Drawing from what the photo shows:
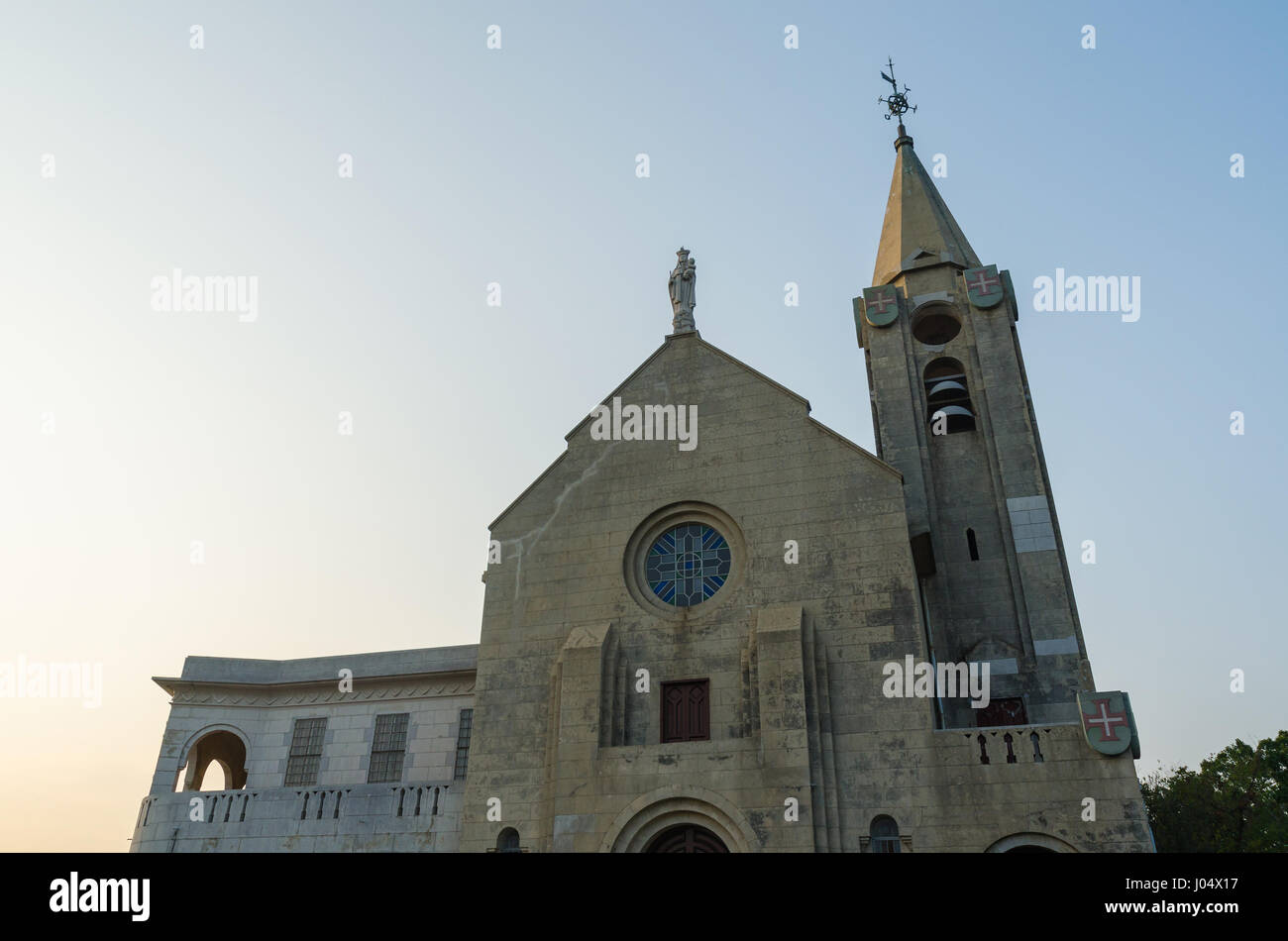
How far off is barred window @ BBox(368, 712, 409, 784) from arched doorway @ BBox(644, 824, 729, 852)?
842cm

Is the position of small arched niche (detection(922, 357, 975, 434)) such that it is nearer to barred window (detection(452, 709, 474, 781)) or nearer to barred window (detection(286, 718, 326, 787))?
barred window (detection(452, 709, 474, 781))

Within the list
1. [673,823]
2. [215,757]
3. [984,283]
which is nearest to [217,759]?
[215,757]

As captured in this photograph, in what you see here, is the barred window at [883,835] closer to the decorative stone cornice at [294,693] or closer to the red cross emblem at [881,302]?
the decorative stone cornice at [294,693]

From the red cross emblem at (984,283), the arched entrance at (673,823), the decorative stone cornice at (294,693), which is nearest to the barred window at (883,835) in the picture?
→ the arched entrance at (673,823)

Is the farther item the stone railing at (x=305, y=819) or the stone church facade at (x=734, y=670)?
the stone railing at (x=305, y=819)

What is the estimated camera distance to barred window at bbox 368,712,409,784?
2541cm

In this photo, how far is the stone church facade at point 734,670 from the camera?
62.3ft

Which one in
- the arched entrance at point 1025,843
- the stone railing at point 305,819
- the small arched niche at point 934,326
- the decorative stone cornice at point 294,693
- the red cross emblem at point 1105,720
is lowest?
the arched entrance at point 1025,843

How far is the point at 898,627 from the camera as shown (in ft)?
66.7

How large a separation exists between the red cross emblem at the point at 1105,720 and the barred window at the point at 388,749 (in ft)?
55.3

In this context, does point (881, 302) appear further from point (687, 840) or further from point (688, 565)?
point (687, 840)

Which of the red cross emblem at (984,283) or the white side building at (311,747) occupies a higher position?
the red cross emblem at (984,283)

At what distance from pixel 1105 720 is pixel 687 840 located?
8.69 m
